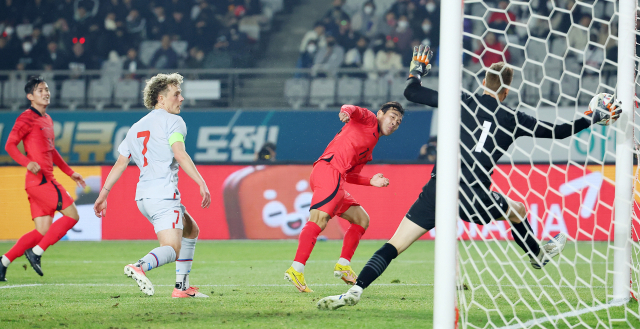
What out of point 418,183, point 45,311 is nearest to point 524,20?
point 418,183

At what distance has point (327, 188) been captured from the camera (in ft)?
18.2

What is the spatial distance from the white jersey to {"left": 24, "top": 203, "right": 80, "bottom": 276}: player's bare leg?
7.57 ft

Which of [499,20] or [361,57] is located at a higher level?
[499,20]

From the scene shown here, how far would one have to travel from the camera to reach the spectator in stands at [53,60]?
15.5m

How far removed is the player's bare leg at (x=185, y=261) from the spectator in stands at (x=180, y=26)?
11.6m

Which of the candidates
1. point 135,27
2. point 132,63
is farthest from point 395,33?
point 135,27

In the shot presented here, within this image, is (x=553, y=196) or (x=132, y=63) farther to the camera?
(x=132, y=63)

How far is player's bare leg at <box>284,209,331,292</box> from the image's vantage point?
17.1ft

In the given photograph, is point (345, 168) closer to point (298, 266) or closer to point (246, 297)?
point (298, 266)

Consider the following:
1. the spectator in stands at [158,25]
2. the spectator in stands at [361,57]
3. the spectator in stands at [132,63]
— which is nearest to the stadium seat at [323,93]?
the spectator in stands at [361,57]

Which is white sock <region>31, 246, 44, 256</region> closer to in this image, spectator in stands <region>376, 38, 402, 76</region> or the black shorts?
the black shorts

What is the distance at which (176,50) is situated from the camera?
15750 mm

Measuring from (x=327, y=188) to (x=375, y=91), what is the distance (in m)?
8.40

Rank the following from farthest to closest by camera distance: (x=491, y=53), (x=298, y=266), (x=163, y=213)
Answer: (x=491, y=53), (x=298, y=266), (x=163, y=213)
